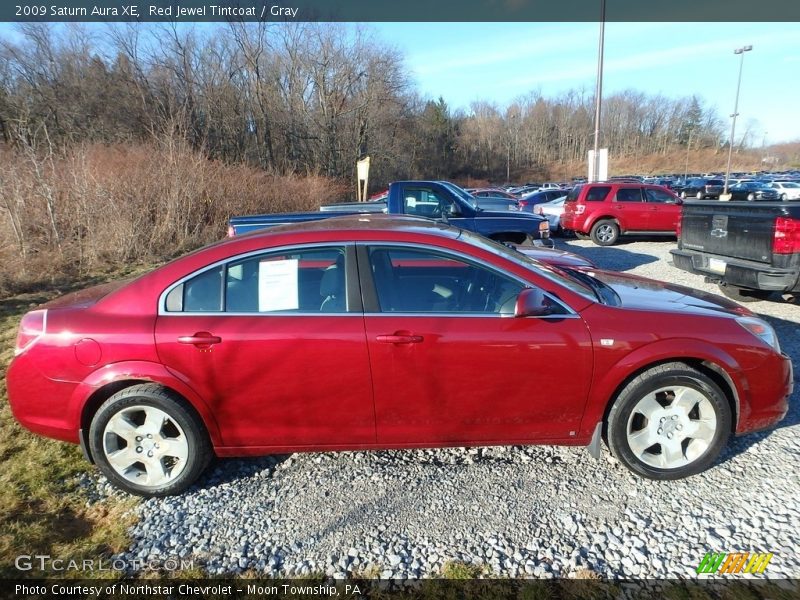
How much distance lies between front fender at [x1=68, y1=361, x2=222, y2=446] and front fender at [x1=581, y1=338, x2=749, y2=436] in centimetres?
234

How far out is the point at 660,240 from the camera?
13.9m

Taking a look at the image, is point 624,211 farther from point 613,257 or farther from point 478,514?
point 478,514

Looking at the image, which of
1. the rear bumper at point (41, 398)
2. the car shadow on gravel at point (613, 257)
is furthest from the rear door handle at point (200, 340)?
the car shadow on gravel at point (613, 257)

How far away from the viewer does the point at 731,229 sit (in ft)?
19.5

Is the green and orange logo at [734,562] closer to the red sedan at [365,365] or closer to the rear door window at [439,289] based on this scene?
the red sedan at [365,365]

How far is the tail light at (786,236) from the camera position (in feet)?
16.9

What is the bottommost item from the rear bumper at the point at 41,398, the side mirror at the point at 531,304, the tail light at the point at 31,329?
the rear bumper at the point at 41,398

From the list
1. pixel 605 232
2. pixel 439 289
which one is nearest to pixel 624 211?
pixel 605 232

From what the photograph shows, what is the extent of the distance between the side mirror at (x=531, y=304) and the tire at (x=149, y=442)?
2049 mm

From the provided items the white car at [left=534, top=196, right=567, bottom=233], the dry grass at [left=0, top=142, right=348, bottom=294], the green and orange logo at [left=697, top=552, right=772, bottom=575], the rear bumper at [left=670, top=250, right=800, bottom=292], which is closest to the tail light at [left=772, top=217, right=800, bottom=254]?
the rear bumper at [left=670, top=250, right=800, bottom=292]

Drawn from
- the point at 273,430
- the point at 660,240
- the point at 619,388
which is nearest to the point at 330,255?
the point at 273,430

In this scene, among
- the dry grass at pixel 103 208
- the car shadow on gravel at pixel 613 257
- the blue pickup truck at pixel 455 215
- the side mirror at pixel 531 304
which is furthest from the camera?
the car shadow on gravel at pixel 613 257

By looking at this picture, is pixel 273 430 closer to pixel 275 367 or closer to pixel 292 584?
pixel 275 367

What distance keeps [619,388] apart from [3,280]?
10566mm
